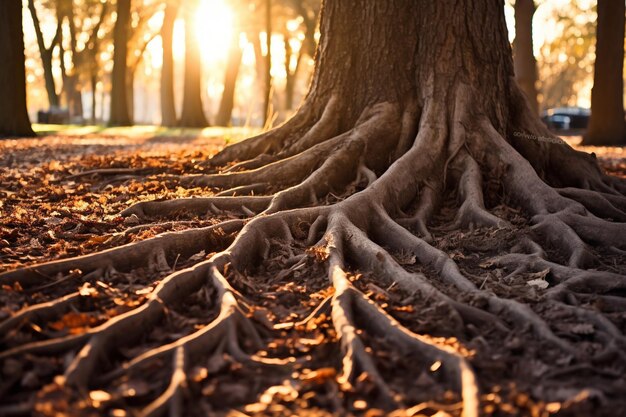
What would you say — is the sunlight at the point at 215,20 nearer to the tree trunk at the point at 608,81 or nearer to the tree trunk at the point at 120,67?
the tree trunk at the point at 120,67

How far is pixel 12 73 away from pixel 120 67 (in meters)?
9.99

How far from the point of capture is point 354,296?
3.61 metres

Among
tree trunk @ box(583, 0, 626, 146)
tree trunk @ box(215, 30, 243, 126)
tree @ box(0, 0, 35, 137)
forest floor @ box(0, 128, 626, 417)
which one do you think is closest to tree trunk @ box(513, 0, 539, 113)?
tree trunk @ box(583, 0, 626, 146)

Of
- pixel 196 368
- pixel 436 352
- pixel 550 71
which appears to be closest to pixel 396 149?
pixel 436 352

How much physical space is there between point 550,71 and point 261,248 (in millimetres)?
66426

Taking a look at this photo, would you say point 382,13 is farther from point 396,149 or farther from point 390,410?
point 390,410

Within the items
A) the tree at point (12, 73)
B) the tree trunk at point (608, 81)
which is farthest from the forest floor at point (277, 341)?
the tree trunk at point (608, 81)

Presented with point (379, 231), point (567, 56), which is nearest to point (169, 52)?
point (379, 231)

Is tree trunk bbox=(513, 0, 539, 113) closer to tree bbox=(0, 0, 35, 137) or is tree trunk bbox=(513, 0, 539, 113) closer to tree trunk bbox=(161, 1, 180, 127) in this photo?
tree trunk bbox=(161, 1, 180, 127)

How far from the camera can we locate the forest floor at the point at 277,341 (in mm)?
2652

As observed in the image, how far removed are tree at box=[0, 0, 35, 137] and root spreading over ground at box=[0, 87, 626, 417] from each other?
10.7 meters

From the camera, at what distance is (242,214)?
5.48 meters

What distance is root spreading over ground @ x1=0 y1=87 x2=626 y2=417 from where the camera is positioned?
2740 mm

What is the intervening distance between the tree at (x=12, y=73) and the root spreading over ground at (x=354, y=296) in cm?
1066
